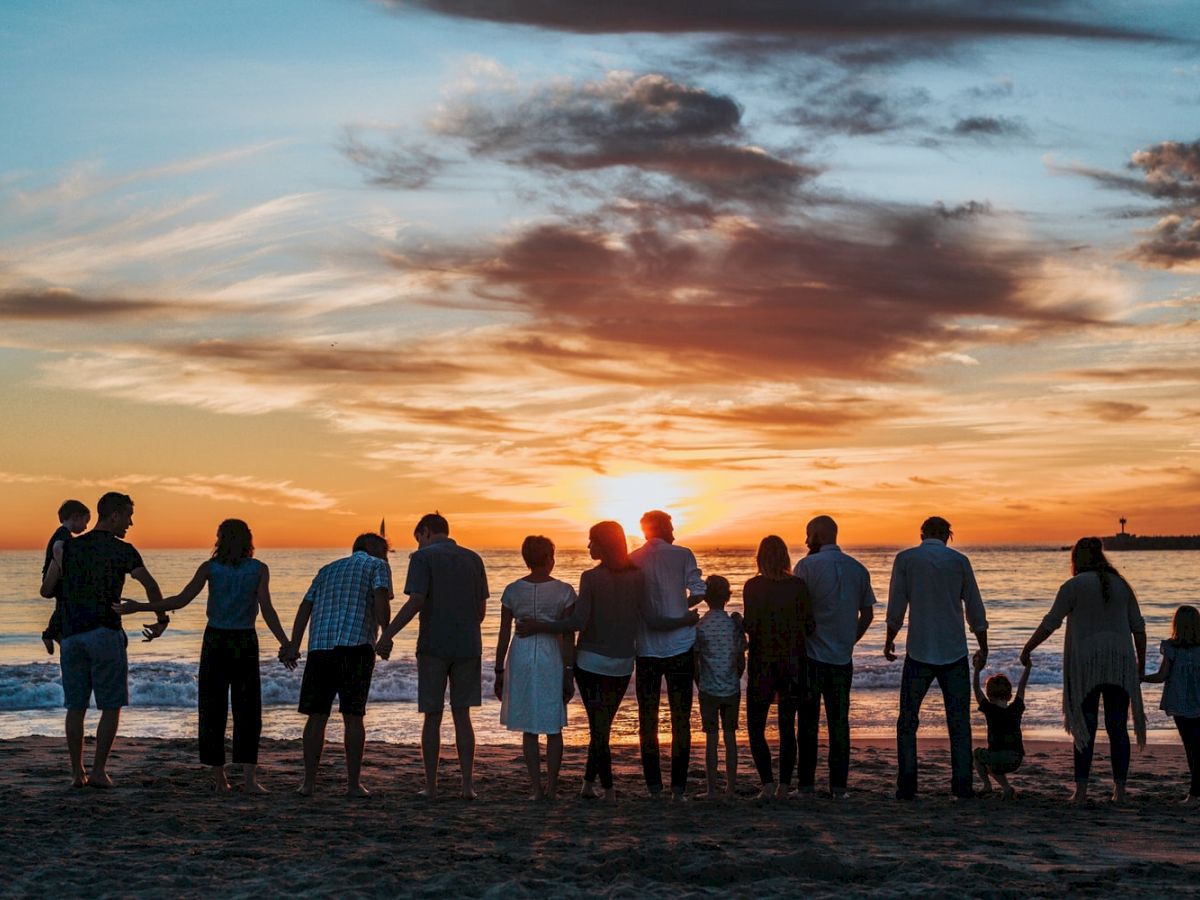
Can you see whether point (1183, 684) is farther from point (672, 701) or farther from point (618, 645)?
point (618, 645)

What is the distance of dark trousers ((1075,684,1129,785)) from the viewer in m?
8.66

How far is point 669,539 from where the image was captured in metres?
8.79

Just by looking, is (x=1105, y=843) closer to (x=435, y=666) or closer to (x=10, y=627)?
(x=435, y=666)

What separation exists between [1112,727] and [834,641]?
7.08ft

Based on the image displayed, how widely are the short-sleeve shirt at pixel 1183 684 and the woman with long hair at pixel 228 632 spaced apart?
650cm

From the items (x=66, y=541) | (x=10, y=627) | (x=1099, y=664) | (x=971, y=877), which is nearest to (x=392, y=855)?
(x=971, y=877)

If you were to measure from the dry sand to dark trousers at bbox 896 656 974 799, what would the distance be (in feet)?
0.57

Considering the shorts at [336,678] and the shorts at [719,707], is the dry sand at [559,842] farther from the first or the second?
the shorts at [336,678]

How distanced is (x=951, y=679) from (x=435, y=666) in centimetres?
373

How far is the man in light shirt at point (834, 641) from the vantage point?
340 inches

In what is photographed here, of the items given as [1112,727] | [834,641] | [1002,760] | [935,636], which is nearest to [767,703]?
[834,641]

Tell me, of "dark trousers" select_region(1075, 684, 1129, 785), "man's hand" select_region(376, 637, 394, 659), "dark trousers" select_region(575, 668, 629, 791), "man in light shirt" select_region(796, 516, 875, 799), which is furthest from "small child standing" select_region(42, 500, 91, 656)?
"dark trousers" select_region(1075, 684, 1129, 785)

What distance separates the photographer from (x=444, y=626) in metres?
8.45

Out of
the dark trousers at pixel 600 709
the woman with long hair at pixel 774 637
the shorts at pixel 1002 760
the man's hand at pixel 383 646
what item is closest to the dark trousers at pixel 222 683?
the man's hand at pixel 383 646
